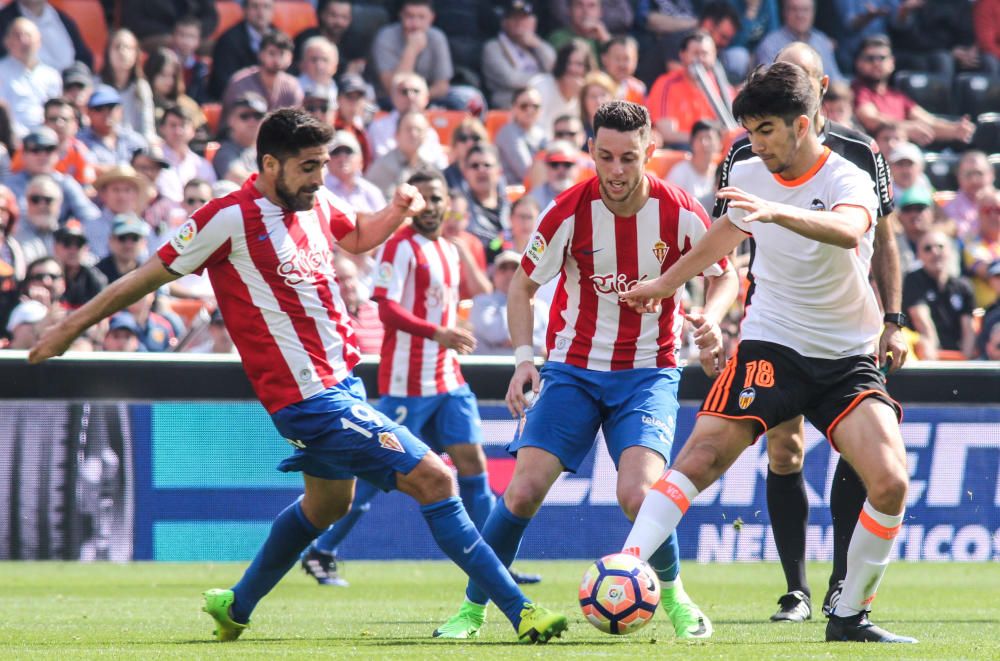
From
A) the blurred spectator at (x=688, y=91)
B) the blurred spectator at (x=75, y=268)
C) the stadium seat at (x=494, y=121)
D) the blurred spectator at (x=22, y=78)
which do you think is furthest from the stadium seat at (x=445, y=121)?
the blurred spectator at (x=75, y=268)

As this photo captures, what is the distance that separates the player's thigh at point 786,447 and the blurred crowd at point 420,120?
4379 mm

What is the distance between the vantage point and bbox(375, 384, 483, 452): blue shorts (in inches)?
374

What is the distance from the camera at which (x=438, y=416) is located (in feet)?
31.3

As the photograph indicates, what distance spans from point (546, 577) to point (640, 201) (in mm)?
4137

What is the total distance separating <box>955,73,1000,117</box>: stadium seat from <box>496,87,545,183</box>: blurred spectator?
20.0ft

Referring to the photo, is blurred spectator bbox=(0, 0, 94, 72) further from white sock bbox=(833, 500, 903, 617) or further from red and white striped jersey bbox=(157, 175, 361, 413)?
white sock bbox=(833, 500, 903, 617)

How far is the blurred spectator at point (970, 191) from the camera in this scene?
15508 millimetres

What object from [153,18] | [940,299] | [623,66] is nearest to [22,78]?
[153,18]

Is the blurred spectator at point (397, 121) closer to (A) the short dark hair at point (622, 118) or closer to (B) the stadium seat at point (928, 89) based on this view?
(B) the stadium seat at point (928, 89)

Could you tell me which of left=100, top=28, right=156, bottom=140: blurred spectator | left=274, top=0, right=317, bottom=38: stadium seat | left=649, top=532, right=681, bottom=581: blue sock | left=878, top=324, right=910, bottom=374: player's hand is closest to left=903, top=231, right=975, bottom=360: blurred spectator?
left=878, top=324, right=910, bottom=374: player's hand

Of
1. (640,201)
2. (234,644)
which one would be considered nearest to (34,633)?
(234,644)

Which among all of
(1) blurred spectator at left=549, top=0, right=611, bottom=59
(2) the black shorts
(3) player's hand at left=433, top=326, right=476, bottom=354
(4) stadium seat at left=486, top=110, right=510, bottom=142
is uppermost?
(1) blurred spectator at left=549, top=0, right=611, bottom=59

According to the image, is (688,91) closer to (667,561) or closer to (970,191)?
(970,191)

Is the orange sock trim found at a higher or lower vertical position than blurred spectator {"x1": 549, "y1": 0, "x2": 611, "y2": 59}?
lower
